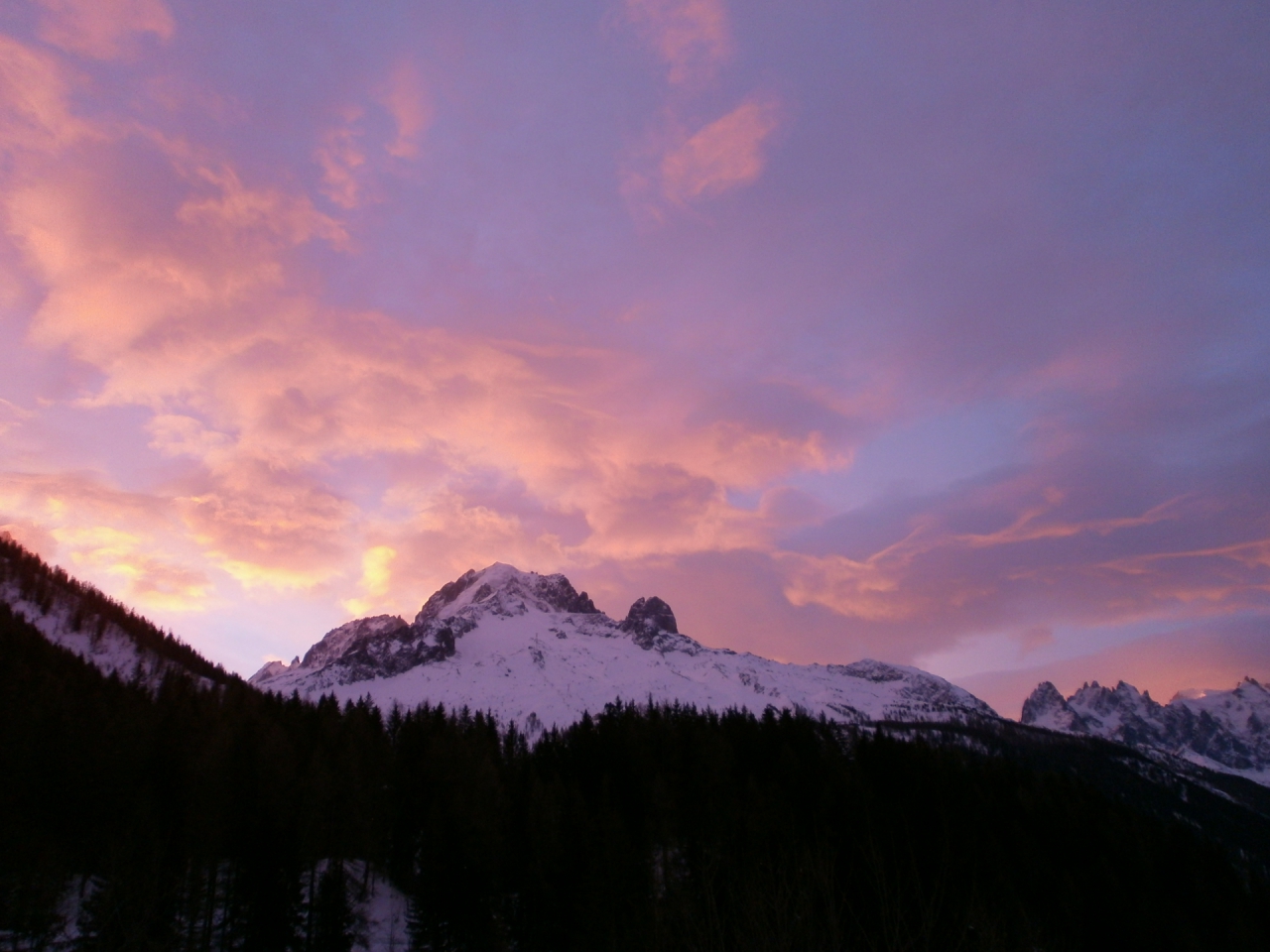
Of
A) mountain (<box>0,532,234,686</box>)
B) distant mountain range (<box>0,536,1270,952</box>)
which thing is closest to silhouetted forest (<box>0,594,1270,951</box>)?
distant mountain range (<box>0,536,1270,952</box>)

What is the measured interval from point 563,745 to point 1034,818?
49.2 metres

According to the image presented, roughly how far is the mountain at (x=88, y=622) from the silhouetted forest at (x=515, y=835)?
37672mm

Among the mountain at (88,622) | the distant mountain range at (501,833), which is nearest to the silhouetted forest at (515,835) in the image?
the distant mountain range at (501,833)

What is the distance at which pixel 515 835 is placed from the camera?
56.4 metres

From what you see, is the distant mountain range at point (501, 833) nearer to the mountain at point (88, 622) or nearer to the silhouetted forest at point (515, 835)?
the silhouetted forest at point (515, 835)

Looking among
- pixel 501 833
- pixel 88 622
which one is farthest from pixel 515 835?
pixel 88 622

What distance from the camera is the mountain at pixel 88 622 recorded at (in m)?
110

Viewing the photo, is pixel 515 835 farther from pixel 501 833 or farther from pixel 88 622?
pixel 88 622

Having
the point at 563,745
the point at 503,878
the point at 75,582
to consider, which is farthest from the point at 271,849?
the point at 75,582

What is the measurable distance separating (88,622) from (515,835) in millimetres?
99872

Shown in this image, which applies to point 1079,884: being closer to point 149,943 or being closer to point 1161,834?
point 1161,834

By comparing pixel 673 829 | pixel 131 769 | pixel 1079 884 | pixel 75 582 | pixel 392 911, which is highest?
pixel 75 582

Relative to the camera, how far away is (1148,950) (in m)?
57.7

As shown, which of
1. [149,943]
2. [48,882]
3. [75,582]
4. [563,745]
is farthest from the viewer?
[75,582]
